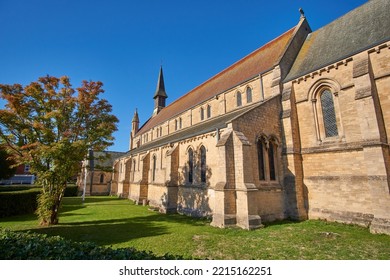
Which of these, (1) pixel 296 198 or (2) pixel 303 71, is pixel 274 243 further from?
(2) pixel 303 71

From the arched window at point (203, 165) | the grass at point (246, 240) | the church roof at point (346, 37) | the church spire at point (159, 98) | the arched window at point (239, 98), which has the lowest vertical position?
the grass at point (246, 240)

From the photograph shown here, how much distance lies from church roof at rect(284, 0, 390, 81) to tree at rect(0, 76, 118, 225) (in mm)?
14326

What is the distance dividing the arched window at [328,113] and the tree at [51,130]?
14.2 meters

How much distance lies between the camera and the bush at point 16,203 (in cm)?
1703

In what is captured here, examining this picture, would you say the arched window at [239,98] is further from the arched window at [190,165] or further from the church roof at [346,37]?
the arched window at [190,165]

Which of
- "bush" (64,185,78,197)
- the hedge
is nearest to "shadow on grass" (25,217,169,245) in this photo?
the hedge

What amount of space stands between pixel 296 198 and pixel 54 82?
17.0 metres

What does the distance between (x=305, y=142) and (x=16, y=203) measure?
24.1m

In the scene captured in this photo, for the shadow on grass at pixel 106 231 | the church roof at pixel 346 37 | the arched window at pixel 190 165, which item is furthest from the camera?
the arched window at pixel 190 165

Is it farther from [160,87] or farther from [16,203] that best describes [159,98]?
[16,203]

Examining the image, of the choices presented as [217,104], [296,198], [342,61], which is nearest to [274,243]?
[296,198]

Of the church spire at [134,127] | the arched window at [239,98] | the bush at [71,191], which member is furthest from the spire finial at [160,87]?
the arched window at [239,98]

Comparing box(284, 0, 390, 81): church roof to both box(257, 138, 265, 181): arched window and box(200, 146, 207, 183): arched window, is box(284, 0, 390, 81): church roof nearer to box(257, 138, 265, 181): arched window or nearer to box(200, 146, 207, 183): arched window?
box(257, 138, 265, 181): arched window

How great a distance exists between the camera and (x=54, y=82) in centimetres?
1287
